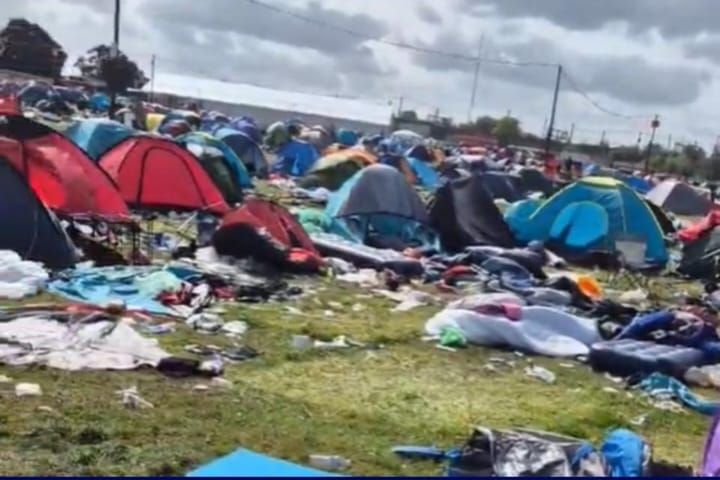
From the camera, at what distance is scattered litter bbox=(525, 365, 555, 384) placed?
8.98 m

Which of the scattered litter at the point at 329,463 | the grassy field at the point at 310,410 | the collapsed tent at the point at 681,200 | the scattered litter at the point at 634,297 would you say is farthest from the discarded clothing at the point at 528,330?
the collapsed tent at the point at 681,200

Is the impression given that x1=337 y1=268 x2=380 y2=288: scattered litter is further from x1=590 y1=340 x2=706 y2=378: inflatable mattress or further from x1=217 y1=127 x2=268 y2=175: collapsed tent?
x1=217 y1=127 x2=268 y2=175: collapsed tent

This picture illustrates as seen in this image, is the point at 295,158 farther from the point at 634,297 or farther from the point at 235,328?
the point at 235,328

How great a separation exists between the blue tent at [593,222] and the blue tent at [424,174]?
43.8 feet

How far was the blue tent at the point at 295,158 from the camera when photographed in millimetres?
32594

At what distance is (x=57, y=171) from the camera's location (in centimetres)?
1372

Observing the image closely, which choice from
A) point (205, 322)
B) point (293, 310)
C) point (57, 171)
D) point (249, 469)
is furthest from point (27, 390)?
point (57, 171)

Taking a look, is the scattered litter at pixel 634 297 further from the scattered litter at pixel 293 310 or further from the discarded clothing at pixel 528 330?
the scattered litter at pixel 293 310

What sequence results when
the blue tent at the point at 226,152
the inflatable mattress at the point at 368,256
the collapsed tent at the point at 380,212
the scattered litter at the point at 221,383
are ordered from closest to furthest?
the scattered litter at the point at 221,383, the inflatable mattress at the point at 368,256, the collapsed tent at the point at 380,212, the blue tent at the point at 226,152

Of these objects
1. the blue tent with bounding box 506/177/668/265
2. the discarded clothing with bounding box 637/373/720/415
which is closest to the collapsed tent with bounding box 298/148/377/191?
the blue tent with bounding box 506/177/668/265

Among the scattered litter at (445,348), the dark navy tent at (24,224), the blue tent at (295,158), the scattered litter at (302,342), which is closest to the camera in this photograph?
the scattered litter at (302,342)

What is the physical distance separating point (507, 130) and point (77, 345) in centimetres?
7045

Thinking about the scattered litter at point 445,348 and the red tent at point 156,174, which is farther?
the red tent at point 156,174

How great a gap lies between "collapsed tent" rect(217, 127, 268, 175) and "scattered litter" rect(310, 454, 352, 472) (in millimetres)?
23904
